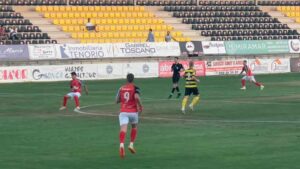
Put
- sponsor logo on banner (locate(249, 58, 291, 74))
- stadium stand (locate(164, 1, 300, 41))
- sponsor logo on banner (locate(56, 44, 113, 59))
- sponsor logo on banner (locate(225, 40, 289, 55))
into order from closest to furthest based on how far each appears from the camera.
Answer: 1. sponsor logo on banner (locate(56, 44, 113, 59))
2. sponsor logo on banner (locate(249, 58, 291, 74))
3. sponsor logo on banner (locate(225, 40, 289, 55))
4. stadium stand (locate(164, 1, 300, 41))

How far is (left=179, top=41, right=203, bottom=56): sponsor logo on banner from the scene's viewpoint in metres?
67.1

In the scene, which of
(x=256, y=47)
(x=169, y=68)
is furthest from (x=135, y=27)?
(x=256, y=47)

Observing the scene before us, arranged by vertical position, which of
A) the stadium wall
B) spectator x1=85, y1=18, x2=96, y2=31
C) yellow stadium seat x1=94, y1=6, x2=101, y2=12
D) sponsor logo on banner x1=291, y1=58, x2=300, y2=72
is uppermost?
yellow stadium seat x1=94, y1=6, x2=101, y2=12

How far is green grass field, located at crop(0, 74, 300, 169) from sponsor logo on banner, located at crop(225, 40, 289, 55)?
24192 mm

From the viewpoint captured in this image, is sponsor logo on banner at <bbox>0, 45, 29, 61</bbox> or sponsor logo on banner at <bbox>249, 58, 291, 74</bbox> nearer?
sponsor logo on banner at <bbox>0, 45, 29, 61</bbox>

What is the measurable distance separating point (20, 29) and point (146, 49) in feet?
31.5

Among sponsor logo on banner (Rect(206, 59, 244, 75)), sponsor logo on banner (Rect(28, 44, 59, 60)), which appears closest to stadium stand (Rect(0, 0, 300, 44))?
sponsor logo on banner (Rect(28, 44, 59, 60))

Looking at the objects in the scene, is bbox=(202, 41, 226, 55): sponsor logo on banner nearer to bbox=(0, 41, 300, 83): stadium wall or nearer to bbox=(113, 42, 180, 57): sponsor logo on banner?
bbox=(0, 41, 300, 83): stadium wall

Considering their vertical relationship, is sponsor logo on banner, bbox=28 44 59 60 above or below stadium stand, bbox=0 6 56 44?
below

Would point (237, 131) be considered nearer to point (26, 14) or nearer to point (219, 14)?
point (26, 14)

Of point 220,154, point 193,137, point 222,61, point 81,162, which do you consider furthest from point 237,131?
point 222,61

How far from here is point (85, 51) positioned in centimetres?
6156

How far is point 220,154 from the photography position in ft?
67.3

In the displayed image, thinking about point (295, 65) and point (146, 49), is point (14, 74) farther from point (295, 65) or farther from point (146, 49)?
point (295, 65)
